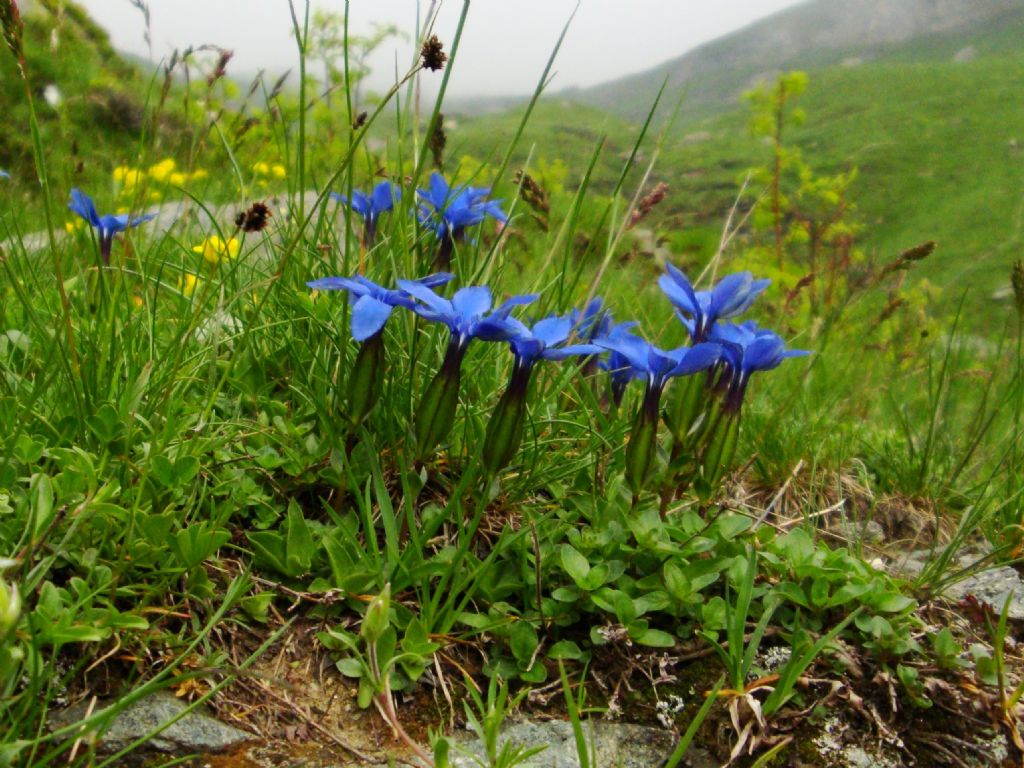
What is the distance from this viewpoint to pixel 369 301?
1476 mm

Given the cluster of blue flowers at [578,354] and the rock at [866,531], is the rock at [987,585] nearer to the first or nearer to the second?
the rock at [866,531]

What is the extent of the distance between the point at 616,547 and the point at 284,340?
1.01 m

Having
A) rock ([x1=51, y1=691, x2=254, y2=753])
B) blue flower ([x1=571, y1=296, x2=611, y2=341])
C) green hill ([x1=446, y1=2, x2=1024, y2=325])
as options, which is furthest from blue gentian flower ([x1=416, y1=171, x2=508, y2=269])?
green hill ([x1=446, y1=2, x2=1024, y2=325])

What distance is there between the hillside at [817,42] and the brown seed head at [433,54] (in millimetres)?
124123

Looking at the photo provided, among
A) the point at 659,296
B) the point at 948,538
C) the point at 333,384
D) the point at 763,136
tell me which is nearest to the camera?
the point at 333,384

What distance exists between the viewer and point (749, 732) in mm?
1541

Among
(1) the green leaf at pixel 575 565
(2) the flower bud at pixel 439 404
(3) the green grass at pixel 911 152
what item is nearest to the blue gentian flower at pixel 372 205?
(2) the flower bud at pixel 439 404

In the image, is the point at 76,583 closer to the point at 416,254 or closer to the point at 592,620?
the point at 592,620

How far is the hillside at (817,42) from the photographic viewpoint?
129 metres

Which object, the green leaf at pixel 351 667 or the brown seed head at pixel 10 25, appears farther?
the green leaf at pixel 351 667

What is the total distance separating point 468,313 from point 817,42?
570 ft

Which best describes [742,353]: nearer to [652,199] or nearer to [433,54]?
[652,199]

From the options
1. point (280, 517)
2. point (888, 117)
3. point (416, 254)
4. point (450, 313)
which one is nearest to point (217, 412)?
point (280, 517)

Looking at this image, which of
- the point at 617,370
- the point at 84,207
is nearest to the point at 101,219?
the point at 84,207
